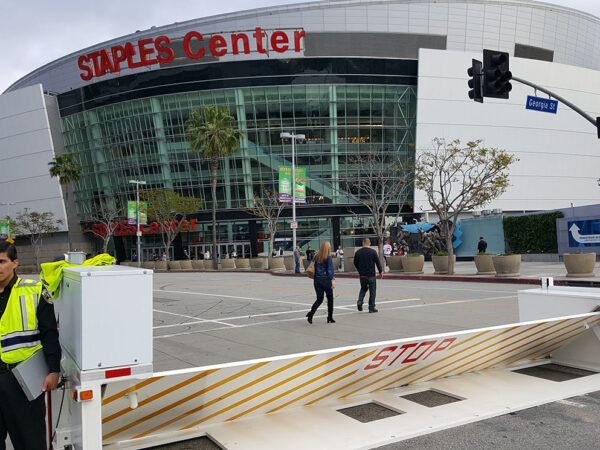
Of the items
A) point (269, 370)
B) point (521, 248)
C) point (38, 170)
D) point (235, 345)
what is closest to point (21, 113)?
point (38, 170)

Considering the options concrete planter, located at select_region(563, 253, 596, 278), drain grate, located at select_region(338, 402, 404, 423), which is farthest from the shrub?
drain grate, located at select_region(338, 402, 404, 423)

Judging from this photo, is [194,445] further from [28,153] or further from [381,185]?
[28,153]

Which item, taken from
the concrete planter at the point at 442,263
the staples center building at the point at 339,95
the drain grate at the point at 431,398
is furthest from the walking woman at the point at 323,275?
the staples center building at the point at 339,95

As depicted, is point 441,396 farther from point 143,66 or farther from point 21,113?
point 21,113

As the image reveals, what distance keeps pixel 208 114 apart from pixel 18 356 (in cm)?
4676

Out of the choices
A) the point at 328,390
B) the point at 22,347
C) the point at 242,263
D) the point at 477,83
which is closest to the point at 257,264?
the point at 242,263

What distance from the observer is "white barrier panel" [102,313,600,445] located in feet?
13.9

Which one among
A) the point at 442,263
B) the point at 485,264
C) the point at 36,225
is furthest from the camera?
the point at 36,225

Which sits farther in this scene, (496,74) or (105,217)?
(105,217)

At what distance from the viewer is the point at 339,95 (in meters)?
59.1

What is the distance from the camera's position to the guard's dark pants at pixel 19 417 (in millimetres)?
3463

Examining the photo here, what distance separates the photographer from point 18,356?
11.6 ft

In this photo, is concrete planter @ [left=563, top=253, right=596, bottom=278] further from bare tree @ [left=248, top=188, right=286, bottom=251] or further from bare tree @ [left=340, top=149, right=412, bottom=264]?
bare tree @ [left=248, top=188, right=286, bottom=251]

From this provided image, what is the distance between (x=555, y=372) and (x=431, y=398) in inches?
80.1
